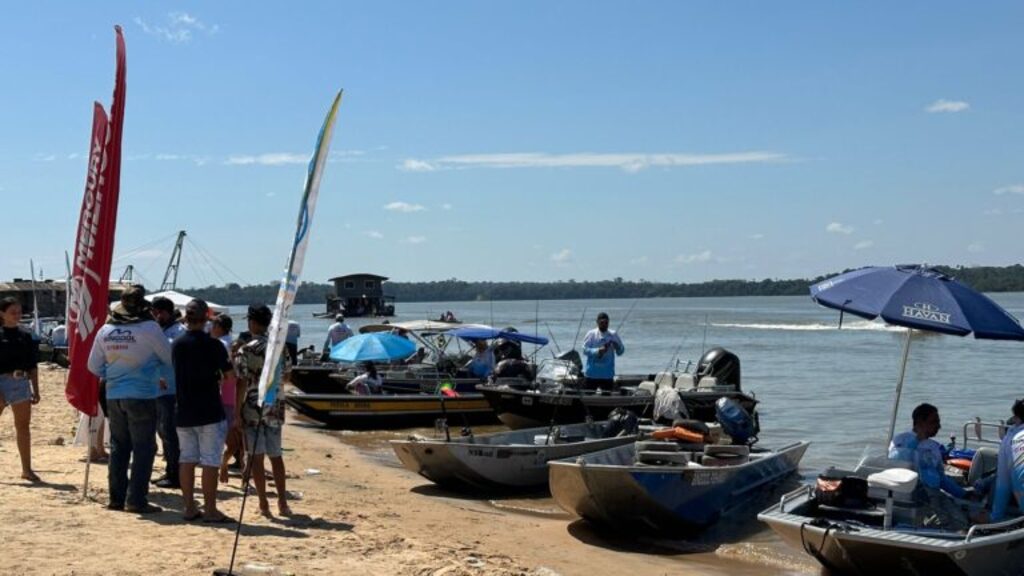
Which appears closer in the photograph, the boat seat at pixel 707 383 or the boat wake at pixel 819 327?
the boat seat at pixel 707 383

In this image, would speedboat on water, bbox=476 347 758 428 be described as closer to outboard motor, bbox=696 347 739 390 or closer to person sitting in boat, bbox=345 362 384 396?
outboard motor, bbox=696 347 739 390

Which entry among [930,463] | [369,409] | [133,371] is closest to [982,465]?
[930,463]

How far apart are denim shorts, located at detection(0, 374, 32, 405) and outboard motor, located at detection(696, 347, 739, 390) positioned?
12.1 meters

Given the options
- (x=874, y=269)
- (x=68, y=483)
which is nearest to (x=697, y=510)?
(x=874, y=269)

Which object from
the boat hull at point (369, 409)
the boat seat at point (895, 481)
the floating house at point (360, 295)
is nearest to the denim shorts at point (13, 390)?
the boat seat at point (895, 481)

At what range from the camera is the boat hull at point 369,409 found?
63.1 feet

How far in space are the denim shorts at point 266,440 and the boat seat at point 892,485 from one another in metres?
4.84

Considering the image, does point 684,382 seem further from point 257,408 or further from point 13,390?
point 13,390

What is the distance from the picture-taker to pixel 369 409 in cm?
1939

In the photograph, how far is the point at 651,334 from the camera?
2628 inches

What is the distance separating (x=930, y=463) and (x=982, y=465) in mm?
1230

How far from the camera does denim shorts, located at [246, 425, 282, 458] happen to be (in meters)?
8.67

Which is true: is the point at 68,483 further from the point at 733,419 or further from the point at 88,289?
the point at 733,419

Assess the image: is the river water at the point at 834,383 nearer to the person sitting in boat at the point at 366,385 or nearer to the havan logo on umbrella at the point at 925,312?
the person sitting in boat at the point at 366,385
